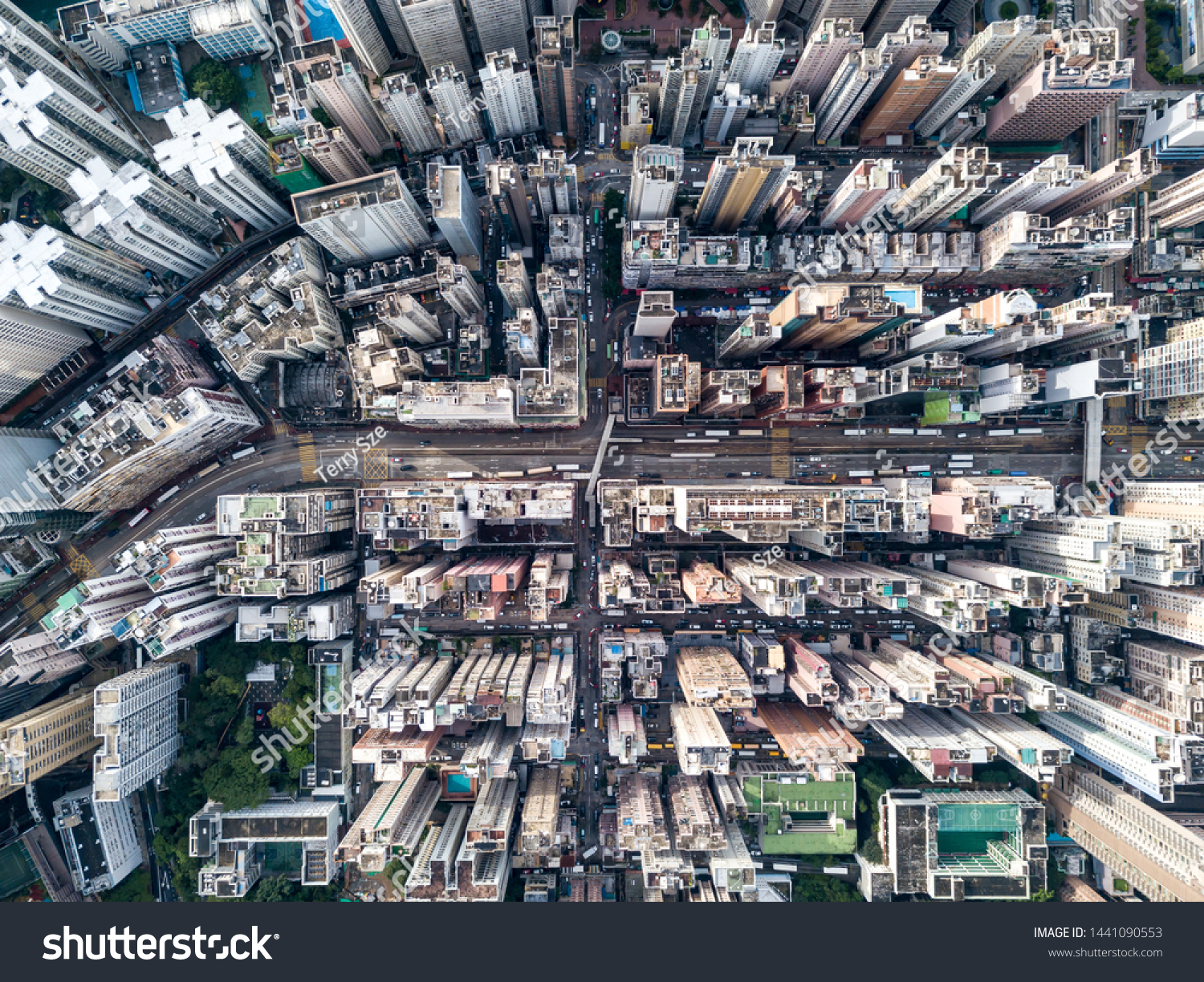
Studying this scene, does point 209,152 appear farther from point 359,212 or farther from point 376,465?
point 376,465

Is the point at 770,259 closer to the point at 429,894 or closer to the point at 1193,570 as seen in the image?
the point at 1193,570

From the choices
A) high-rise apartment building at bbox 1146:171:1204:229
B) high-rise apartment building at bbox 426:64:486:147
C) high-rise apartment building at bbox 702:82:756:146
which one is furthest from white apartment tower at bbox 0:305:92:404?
high-rise apartment building at bbox 1146:171:1204:229

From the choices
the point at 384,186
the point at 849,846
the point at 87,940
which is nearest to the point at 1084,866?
the point at 849,846

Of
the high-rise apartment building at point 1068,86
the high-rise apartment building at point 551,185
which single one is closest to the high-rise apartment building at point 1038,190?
the high-rise apartment building at point 1068,86

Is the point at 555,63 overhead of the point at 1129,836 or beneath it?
overhead

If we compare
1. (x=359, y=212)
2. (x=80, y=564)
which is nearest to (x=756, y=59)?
(x=359, y=212)

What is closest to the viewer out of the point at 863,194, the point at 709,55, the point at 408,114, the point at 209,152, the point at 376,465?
the point at 863,194
